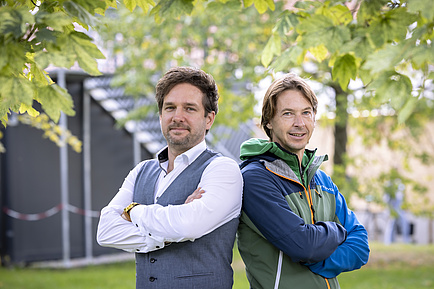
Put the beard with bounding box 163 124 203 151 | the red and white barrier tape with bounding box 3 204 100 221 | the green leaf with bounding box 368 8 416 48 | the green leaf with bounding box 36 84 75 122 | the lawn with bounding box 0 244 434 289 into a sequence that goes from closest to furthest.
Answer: the green leaf with bounding box 36 84 75 122 < the green leaf with bounding box 368 8 416 48 < the beard with bounding box 163 124 203 151 < the lawn with bounding box 0 244 434 289 < the red and white barrier tape with bounding box 3 204 100 221

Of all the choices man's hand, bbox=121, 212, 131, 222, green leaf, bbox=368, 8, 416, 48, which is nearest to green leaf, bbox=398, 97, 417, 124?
green leaf, bbox=368, 8, 416, 48

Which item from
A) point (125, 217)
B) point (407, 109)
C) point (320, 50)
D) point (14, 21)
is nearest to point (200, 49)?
point (320, 50)

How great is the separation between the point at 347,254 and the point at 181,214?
78 centimetres

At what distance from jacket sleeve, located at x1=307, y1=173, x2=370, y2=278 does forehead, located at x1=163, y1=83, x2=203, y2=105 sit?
2.51ft

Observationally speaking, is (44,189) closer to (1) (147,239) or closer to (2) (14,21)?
(1) (147,239)

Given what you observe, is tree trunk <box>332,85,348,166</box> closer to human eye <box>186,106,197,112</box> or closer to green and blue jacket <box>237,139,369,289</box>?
green and blue jacket <box>237,139,369,289</box>

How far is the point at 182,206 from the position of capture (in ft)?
7.75

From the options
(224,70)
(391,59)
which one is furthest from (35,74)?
(224,70)

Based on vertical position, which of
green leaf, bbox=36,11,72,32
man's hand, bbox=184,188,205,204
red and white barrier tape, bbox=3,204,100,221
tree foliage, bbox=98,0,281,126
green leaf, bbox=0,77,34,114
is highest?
tree foliage, bbox=98,0,281,126

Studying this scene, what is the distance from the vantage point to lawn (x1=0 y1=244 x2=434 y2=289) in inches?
321

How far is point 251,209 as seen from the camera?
2.46 metres

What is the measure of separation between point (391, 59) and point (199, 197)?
1047 millimetres

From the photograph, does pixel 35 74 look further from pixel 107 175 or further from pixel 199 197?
pixel 107 175

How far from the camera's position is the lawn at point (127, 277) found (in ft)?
26.7
